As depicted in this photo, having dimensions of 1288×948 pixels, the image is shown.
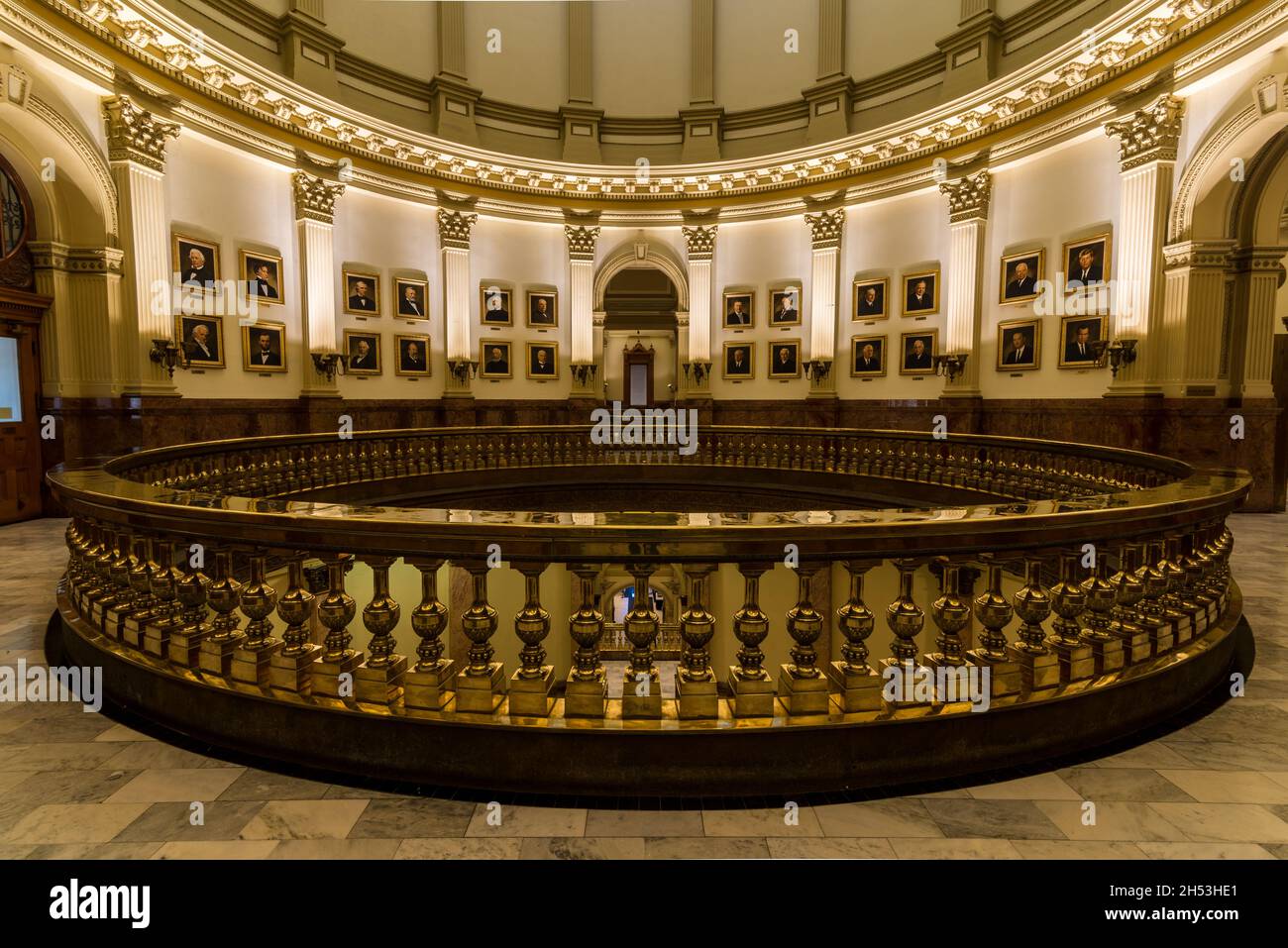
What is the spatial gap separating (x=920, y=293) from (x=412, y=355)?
1221cm

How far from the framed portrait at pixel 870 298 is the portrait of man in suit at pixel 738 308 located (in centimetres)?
276

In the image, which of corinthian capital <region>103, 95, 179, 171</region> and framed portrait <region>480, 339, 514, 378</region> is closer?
corinthian capital <region>103, 95, 179, 171</region>

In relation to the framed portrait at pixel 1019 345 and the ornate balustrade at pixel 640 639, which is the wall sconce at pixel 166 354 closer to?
the ornate balustrade at pixel 640 639

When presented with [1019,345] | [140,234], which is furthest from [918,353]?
[140,234]

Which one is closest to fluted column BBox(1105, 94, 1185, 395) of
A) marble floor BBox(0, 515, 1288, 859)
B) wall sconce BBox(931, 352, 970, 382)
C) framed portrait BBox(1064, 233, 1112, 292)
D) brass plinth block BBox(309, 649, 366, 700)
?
framed portrait BBox(1064, 233, 1112, 292)

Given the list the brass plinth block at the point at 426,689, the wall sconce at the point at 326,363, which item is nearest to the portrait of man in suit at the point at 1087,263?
the brass plinth block at the point at 426,689

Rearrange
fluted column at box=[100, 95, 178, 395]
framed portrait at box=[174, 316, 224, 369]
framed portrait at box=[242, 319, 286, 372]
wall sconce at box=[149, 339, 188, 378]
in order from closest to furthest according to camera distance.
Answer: fluted column at box=[100, 95, 178, 395], wall sconce at box=[149, 339, 188, 378], framed portrait at box=[174, 316, 224, 369], framed portrait at box=[242, 319, 286, 372]

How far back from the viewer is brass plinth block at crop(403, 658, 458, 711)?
2881mm

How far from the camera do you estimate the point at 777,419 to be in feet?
57.2

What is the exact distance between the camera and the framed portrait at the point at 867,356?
52.7 ft

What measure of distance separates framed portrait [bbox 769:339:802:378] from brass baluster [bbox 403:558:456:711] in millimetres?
15463

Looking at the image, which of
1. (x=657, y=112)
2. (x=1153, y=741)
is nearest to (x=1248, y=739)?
(x=1153, y=741)

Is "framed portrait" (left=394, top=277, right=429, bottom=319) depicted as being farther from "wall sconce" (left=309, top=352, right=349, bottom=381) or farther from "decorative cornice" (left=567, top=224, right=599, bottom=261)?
"decorative cornice" (left=567, top=224, right=599, bottom=261)
